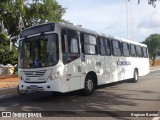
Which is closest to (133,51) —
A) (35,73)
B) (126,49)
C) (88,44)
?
(126,49)

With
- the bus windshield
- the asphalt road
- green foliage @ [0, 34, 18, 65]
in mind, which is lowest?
the asphalt road

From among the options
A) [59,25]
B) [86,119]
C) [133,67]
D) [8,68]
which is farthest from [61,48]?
[8,68]

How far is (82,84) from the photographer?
1321 centimetres

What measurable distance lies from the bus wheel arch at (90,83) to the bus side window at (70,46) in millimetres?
1338

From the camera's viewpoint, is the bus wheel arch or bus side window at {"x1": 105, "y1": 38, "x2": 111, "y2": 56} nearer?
the bus wheel arch

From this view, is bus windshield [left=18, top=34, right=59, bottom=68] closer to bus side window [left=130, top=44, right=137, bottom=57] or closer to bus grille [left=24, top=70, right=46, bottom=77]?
bus grille [left=24, top=70, right=46, bottom=77]

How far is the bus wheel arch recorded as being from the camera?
13.6m

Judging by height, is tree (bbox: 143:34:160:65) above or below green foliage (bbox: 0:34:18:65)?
above

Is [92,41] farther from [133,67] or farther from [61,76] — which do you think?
[133,67]

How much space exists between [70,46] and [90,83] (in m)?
2.29

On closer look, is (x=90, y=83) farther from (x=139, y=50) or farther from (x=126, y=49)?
(x=139, y=50)

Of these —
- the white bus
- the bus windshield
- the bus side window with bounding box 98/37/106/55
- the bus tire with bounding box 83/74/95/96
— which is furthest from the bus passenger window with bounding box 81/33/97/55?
the bus windshield

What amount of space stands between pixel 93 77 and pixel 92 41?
1.74 meters

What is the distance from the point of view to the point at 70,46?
41.2ft
